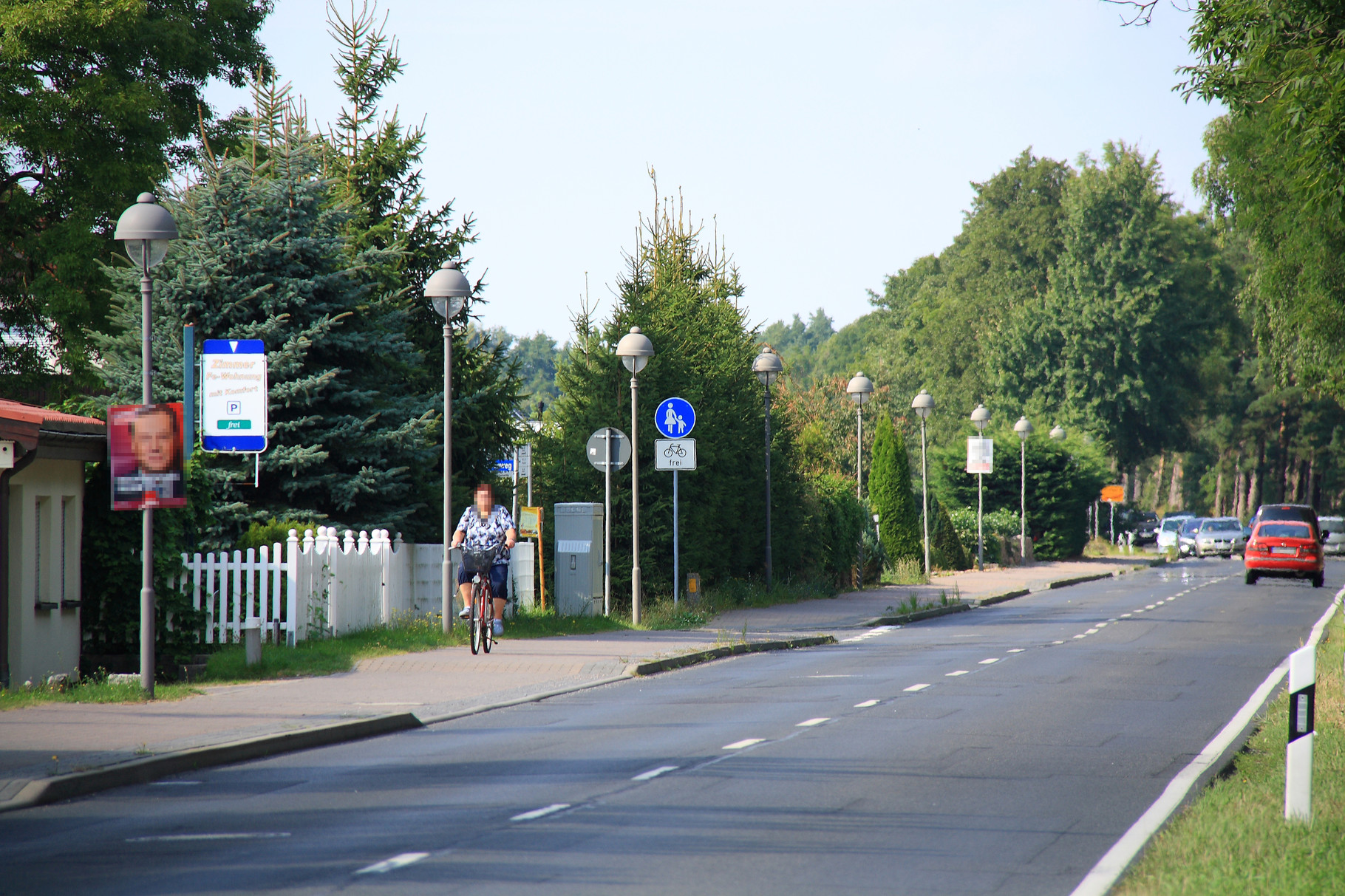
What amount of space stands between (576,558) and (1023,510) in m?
29.3

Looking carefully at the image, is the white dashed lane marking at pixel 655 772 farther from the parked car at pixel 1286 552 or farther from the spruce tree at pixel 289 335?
the parked car at pixel 1286 552

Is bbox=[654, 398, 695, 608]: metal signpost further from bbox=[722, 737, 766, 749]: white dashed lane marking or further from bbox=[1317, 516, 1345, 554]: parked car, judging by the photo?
bbox=[1317, 516, 1345, 554]: parked car

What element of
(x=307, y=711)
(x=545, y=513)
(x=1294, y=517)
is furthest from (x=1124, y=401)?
(x=307, y=711)

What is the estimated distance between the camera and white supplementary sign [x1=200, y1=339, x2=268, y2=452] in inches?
734

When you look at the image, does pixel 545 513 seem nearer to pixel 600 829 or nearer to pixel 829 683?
pixel 829 683

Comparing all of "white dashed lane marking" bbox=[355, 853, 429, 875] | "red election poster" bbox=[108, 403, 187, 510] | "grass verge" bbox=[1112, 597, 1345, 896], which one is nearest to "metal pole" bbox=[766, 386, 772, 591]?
"red election poster" bbox=[108, 403, 187, 510]

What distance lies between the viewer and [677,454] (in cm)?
2162

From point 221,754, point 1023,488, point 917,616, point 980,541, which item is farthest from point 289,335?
point 1023,488

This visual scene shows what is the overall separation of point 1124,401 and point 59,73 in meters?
63.7

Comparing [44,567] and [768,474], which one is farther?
[768,474]

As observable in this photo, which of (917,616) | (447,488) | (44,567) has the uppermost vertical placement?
(447,488)

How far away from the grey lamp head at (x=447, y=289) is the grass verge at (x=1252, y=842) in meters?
12.0

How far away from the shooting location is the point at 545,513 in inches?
977

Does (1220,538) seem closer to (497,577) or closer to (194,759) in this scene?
(497,577)
